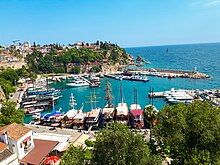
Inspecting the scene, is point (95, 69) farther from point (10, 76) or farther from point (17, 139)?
point (17, 139)

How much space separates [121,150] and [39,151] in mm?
16892

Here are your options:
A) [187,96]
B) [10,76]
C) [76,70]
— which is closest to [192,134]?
[187,96]

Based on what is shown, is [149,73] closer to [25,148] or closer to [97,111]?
[97,111]

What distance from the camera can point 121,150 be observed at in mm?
21094

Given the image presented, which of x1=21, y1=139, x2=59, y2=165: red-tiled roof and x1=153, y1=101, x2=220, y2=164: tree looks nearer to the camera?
x1=153, y1=101, x2=220, y2=164: tree

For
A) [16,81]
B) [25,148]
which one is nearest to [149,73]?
[16,81]

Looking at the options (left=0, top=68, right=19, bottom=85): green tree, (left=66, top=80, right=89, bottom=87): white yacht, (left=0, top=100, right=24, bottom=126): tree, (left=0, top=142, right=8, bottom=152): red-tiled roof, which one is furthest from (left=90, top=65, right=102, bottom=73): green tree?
(left=0, top=142, right=8, bottom=152): red-tiled roof

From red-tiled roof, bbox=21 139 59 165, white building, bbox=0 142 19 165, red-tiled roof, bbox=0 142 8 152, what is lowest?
red-tiled roof, bbox=21 139 59 165

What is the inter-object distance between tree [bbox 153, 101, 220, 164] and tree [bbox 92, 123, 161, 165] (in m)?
4.20

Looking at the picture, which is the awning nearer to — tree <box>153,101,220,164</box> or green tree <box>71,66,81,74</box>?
tree <box>153,101,220,164</box>

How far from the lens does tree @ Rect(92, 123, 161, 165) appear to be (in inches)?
829

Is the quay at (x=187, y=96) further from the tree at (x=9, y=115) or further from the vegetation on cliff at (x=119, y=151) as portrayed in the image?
the vegetation on cliff at (x=119, y=151)

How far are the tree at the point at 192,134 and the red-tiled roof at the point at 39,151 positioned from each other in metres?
13.4

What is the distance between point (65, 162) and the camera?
2231 centimetres
